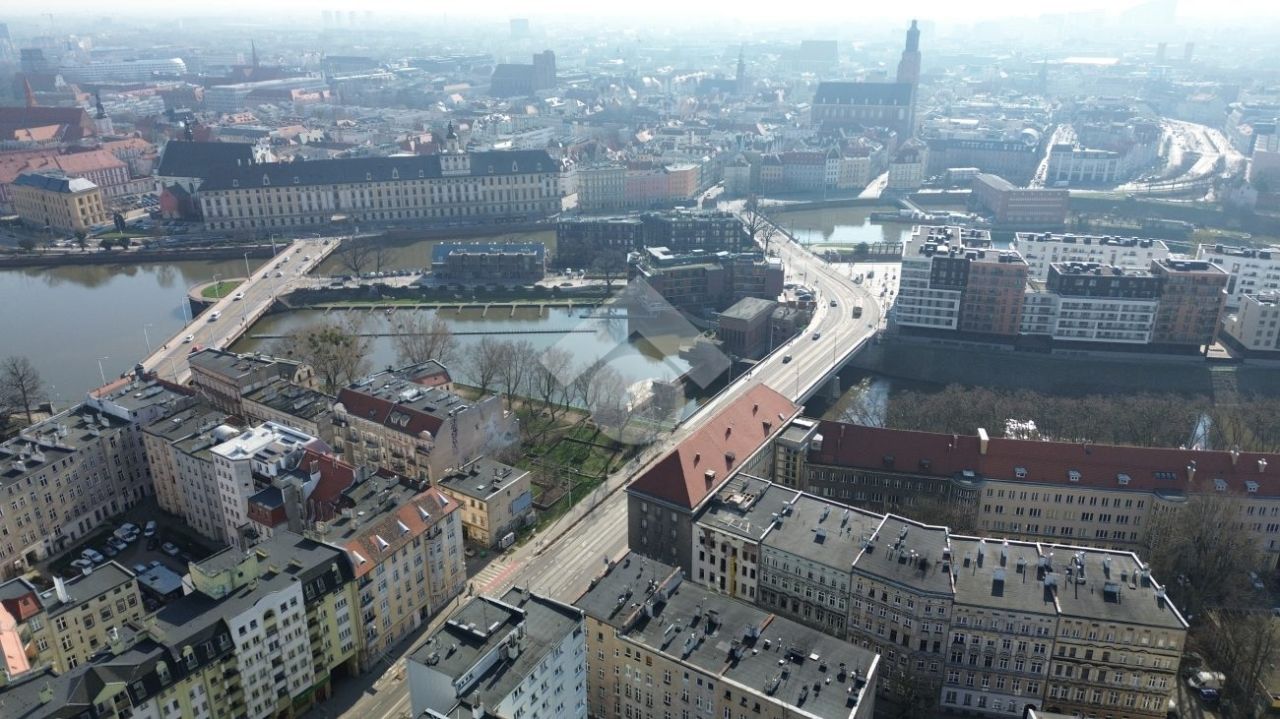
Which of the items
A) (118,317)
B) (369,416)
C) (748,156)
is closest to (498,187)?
(748,156)

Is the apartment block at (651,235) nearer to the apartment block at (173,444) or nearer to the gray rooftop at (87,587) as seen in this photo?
the apartment block at (173,444)

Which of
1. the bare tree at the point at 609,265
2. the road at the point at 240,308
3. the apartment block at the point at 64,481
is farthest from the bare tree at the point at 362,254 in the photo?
the apartment block at the point at 64,481

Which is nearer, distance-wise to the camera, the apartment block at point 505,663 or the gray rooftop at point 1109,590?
the apartment block at point 505,663

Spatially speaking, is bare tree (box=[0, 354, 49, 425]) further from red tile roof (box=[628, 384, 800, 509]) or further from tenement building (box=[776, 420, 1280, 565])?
tenement building (box=[776, 420, 1280, 565])

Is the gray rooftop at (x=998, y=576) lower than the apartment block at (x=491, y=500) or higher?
higher

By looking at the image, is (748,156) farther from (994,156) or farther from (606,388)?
(606,388)

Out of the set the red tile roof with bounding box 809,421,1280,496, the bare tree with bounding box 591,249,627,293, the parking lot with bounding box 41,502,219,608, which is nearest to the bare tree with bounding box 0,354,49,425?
the parking lot with bounding box 41,502,219,608

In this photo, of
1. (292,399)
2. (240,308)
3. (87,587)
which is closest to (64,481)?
(292,399)
